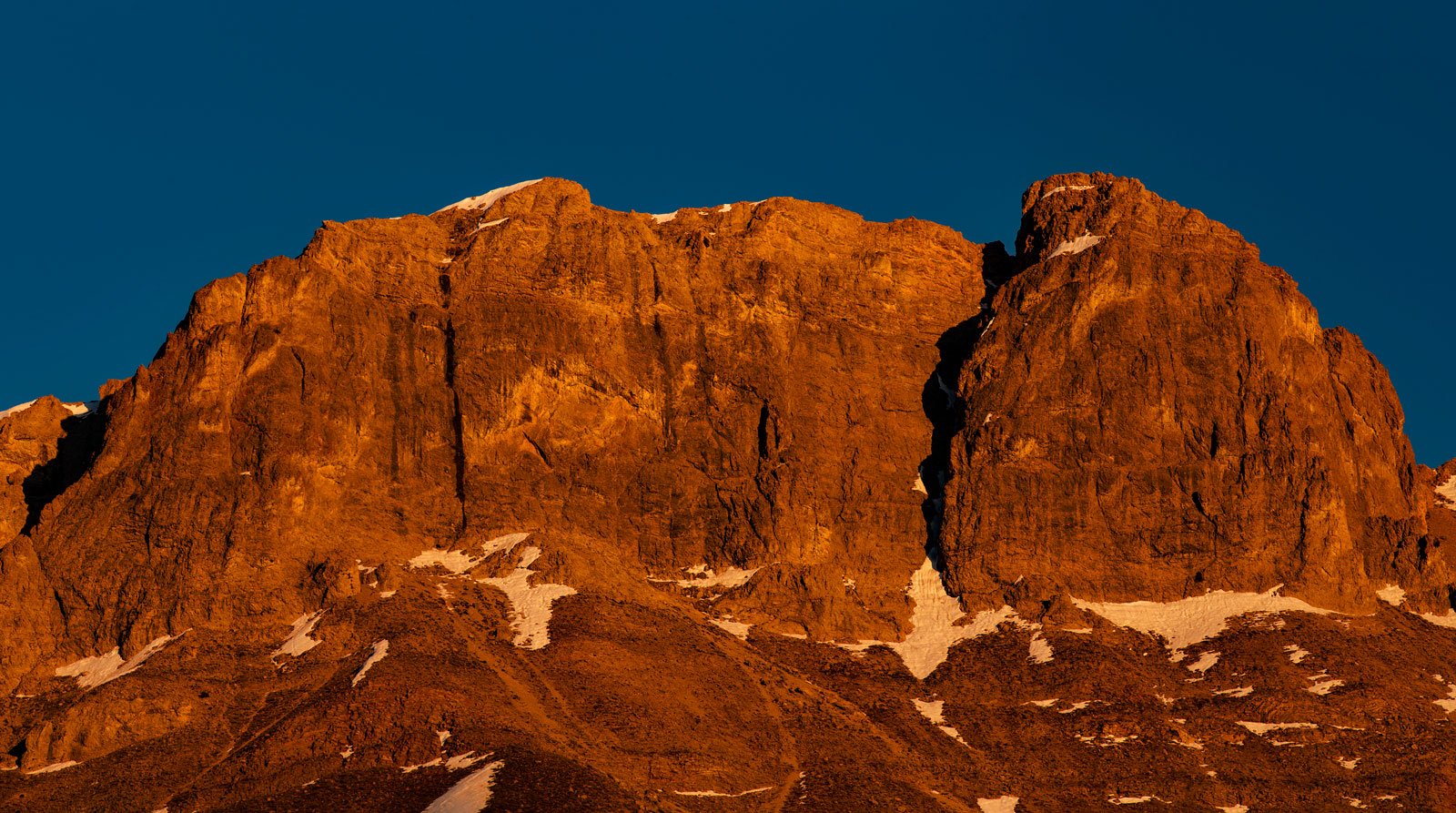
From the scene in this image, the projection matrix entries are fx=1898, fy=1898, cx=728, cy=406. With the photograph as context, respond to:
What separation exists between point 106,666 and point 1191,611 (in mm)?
71407

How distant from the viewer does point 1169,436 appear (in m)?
138

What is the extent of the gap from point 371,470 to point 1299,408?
221ft

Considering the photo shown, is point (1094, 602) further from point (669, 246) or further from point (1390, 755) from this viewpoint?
point (669, 246)

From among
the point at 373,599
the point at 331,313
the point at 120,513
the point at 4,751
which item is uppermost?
the point at 331,313

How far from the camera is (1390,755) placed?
105 meters

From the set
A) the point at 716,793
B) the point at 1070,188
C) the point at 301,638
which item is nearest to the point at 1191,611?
the point at 1070,188

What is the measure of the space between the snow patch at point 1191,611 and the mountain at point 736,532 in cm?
49

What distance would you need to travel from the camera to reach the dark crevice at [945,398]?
14088 cm

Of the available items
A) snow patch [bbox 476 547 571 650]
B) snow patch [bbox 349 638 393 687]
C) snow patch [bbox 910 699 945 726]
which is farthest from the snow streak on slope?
Result: snow patch [bbox 349 638 393 687]

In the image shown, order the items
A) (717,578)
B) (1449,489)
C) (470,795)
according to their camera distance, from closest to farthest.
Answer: (470,795), (717,578), (1449,489)

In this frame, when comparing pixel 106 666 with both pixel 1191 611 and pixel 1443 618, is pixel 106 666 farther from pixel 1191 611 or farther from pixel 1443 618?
pixel 1443 618

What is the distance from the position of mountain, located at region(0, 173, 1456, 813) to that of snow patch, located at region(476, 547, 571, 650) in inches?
18.4

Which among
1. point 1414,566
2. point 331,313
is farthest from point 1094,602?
point 331,313

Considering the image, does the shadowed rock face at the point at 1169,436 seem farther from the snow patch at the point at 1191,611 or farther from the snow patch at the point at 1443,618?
the snow patch at the point at 1443,618
